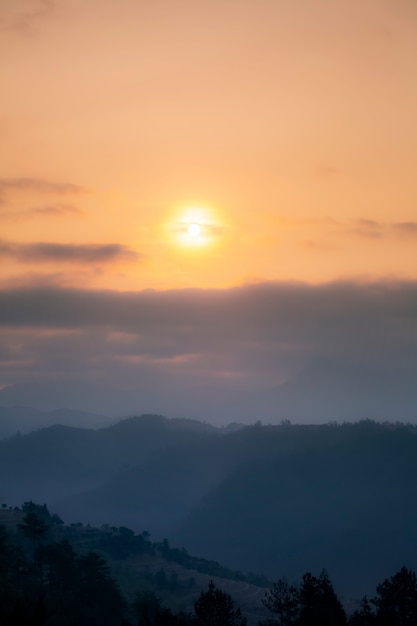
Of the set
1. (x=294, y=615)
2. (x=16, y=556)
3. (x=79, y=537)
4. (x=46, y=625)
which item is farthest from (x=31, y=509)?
(x=294, y=615)

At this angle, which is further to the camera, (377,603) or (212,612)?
(377,603)

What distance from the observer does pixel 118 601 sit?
381 feet

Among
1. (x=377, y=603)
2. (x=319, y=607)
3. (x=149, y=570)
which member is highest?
(x=319, y=607)

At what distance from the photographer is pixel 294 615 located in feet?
278

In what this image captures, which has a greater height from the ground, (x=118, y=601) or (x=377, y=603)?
(x=377, y=603)

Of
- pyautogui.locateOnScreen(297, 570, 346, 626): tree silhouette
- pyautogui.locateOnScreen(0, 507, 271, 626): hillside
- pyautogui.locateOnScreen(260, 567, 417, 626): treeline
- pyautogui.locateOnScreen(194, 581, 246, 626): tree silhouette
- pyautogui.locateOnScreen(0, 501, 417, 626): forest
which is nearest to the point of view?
pyautogui.locateOnScreen(194, 581, 246, 626): tree silhouette

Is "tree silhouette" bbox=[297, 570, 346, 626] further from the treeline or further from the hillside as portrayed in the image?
the hillside

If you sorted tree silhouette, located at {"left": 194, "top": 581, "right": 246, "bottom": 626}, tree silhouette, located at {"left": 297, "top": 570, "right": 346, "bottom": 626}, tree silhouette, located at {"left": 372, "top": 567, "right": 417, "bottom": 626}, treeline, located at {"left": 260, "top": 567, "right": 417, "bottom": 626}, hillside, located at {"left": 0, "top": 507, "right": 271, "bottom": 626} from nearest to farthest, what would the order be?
tree silhouette, located at {"left": 194, "top": 581, "right": 246, "bottom": 626}, tree silhouette, located at {"left": 297, "top": 570, "right": 346, "bottom": 626}, treeline, located at {"left": 260, "top": 567, "right": 417, "bottom": 626}, tree silhouette, located at {"left": 372, "top": 567, "right": 417, "bottom": 626}, hillside, located at {"left": 0, "top": 507, "right": 271, "bottom": 626}

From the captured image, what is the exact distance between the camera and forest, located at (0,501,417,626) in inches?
→ 2990

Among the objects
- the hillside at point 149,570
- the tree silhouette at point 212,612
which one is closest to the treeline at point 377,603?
the tree silhouette at point 212,612

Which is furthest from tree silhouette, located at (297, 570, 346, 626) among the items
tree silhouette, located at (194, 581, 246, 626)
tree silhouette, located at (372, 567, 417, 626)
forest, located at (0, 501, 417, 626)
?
tree silhouette, located at (194, 581, 246, 626)

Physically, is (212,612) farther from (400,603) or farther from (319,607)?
(400,603)

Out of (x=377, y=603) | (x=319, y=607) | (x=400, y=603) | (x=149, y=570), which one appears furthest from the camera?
(x=149, y=570)

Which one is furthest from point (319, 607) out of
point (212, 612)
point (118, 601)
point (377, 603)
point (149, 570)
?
point (149, 570)
